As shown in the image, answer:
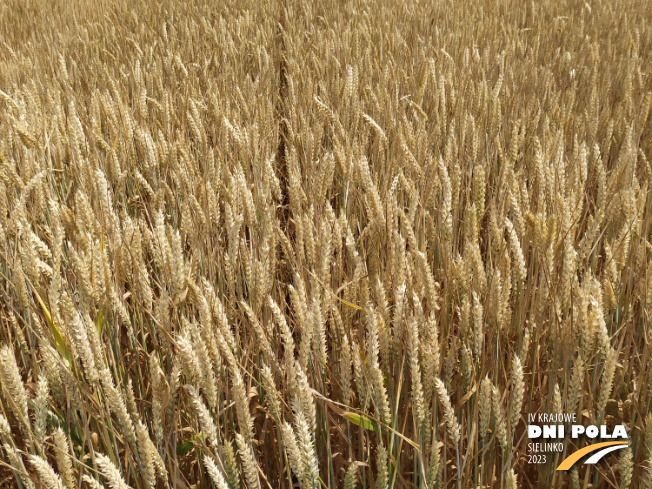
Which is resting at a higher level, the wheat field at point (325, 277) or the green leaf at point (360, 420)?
the wheat field at point (325, 277)

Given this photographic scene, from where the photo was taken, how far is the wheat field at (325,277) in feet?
2.44

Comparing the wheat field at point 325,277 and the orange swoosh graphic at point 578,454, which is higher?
the wheat field at point 325,277

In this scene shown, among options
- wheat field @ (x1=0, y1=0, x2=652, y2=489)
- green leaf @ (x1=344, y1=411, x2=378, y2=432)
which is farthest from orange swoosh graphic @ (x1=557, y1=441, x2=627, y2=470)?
green leaf @ (x1=344, y1=411, x2=378, y2=432)

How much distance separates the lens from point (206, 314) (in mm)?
748

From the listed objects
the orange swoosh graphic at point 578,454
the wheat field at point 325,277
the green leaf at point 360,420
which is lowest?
the orange swoosh graphic at point 578,454

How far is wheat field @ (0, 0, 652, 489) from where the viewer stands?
0.74 metres

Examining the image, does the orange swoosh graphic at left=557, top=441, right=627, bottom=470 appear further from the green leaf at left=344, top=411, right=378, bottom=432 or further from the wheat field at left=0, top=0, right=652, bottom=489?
the green leaf at left=344, top=411, right=378, bottom=432

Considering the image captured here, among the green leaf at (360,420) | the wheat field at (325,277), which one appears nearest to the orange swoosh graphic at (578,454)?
the wheat field at (325,277)

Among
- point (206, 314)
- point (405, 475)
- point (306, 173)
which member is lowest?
point (405, 475)

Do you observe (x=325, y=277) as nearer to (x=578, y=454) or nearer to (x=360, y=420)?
(x=360, y=420)

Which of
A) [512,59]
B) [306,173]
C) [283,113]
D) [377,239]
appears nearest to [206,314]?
[377,239]

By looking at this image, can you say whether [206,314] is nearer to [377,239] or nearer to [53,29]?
[377,239]

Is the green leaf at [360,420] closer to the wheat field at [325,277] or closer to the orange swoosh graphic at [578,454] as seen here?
the wheat field at [325,277]

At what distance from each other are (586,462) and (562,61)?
2.27 m
